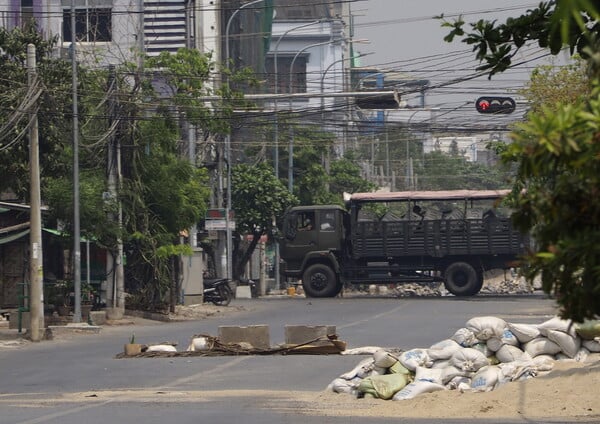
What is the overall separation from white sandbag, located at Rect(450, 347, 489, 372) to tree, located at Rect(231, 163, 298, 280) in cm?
3839

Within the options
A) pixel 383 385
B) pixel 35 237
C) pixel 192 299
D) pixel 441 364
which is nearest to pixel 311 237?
pixel 192 299

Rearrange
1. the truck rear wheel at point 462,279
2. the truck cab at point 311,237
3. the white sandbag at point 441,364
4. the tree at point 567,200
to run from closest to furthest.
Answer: the tree at point 567,200 → the white sandbag at point 441,364 → the truck rear wheel at point 462,279 → the truck cab at point 311,237

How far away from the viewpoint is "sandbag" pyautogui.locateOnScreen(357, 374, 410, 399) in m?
15.6

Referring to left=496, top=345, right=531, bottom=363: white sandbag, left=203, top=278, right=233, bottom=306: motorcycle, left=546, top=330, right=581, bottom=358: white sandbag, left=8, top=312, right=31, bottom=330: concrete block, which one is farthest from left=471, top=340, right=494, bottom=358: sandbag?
left=203, top=278, right=233, bottom=306: motorcycle

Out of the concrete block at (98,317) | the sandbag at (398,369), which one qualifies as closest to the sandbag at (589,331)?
the sandbag at (398,369)

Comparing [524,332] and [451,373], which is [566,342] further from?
[451,373]

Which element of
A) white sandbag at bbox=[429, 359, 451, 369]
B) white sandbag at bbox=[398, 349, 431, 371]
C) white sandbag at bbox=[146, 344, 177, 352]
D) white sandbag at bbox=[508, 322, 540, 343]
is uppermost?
white sandbag at bbox=[508, 322, 540, 343]

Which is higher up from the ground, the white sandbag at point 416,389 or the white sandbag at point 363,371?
the white sandbag at point 363,371

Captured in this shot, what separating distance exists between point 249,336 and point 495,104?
989cm

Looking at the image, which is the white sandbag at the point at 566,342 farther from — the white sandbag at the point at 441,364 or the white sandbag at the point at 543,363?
the white sandbag at the point at 441,364

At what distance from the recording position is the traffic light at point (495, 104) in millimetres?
29609

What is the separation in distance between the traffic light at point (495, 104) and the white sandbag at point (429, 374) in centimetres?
1405

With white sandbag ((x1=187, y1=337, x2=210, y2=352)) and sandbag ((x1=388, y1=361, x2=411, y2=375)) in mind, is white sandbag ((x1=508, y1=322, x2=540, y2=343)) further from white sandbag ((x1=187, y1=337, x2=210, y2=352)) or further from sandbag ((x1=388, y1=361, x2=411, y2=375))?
white sandbag ((x1=187, y1=337, x2=210, y2=352))

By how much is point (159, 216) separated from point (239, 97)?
6.02m
